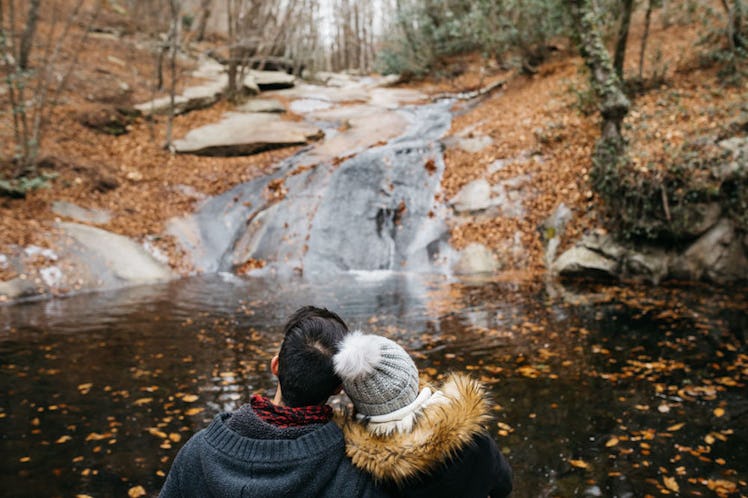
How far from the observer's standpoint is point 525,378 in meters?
5.97

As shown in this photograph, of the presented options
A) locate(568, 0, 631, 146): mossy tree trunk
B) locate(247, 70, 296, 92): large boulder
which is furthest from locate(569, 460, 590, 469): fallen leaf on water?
locate(247, 70, 296, 92): large boulder

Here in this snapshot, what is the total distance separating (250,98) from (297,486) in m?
23.2

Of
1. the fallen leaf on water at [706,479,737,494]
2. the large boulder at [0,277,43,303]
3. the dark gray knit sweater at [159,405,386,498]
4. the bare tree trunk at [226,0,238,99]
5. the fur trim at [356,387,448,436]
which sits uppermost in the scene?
the bare tree trunk at [226,0,238,99]

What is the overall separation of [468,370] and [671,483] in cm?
261

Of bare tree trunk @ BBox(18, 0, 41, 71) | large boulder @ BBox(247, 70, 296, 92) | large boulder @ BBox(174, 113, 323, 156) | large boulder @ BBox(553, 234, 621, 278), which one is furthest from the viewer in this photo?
large boulder @ BBox(247, 70, 296, 92)

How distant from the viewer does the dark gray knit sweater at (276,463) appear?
166cm

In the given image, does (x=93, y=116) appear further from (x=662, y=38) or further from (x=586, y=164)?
(x=662, y=38)

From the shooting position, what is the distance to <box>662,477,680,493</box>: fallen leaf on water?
3809 millimetres

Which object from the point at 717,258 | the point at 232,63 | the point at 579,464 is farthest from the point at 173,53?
the point at 579,464

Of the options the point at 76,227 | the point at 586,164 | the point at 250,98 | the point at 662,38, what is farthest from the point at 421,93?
the point at 76,227

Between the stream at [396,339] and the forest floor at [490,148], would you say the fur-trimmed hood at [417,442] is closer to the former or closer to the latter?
the stream at [396,339]

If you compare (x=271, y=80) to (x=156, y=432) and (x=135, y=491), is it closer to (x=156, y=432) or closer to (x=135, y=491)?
(x=156, y=432)

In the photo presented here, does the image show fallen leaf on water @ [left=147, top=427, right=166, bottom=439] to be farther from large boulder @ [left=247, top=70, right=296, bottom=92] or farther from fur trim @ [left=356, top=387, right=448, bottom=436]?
large boulder @ [left=247, top=70, right=296, bottom=92]

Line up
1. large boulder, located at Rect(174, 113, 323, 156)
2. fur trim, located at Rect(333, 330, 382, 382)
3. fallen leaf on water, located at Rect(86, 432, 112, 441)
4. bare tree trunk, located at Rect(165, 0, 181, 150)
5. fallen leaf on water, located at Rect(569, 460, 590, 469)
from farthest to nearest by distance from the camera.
Result: 1. large boulder, located at Rect(174, 113, 323, 156)
2. bare tree trunk, located at Rect(165, 0, 181, 150)
3. fallen leaf on water, located at Rect(86, 432, 112, 441)
4. fallen leaf on water, located at Rect(569, 460, 590, 469)
5. fur trim, located at Rect(333, 330, 382, 382)
